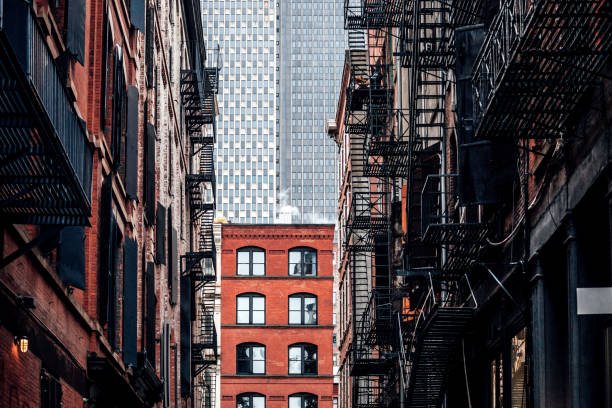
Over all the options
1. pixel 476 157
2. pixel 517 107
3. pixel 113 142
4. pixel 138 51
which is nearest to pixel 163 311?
pixel 138 51

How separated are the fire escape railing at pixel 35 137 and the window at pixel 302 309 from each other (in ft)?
185

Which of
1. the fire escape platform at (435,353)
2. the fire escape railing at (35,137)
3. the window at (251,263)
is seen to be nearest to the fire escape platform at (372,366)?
the fire escape platform at (435,353)

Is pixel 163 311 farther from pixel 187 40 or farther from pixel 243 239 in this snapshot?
pixel 243 239

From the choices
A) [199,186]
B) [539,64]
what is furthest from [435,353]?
[199,186]

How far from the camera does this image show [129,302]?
24.6m

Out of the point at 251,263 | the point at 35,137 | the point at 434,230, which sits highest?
the point at 251,263

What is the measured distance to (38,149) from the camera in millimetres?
11141

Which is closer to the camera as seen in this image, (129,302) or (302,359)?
(129,302)

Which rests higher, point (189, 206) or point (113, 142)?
point (189, 206)

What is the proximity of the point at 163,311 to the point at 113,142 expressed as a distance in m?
13.2

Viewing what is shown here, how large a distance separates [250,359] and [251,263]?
601 centimetres

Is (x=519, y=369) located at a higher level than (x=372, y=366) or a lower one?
lower

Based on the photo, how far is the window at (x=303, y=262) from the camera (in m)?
70.8

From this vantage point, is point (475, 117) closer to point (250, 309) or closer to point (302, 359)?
point (302, 359)
